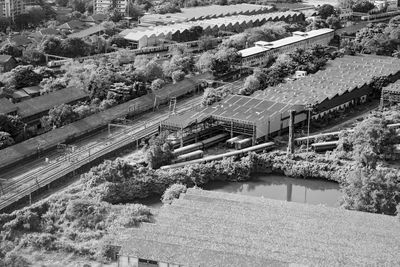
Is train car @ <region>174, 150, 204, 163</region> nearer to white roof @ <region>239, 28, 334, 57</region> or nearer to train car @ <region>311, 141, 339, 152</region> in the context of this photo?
train car @ <region>311, 141, 339, 152</region>

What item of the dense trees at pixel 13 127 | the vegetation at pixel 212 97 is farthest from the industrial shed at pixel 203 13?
the dense trees at pixel 13 127

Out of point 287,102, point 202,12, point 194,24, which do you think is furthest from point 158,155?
point 202,12

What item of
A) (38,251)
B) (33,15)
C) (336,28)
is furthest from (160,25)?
(38,251)

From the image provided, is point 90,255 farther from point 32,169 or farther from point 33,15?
point 33,15

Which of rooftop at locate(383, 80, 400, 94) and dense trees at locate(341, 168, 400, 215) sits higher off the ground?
rooftop at locate(383, 80, 400, 94)

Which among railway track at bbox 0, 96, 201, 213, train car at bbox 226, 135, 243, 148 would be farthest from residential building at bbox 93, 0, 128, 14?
train car at bbox 226, 135, 243, 148

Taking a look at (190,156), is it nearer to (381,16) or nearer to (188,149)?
(188,149)
